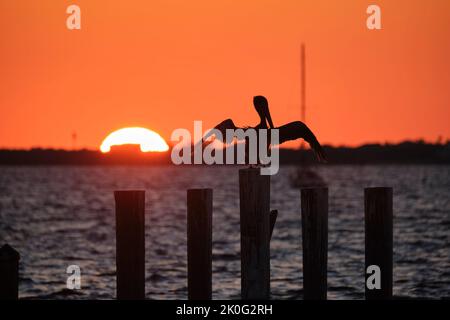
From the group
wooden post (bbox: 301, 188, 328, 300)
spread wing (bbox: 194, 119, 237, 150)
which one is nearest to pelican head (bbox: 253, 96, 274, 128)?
spread wing (bbox: 194, 119, 237, 150)

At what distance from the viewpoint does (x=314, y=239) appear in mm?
10727

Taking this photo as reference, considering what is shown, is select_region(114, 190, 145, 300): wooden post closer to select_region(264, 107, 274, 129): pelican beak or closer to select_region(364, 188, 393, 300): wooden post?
select_region(264, 107, 274, 129): pelican beak

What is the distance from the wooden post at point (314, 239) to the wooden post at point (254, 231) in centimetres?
81

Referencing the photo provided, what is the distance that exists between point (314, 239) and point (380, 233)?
31.0 inches

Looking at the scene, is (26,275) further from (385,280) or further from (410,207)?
(410,207)

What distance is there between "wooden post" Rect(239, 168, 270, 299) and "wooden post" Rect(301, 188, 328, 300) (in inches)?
32.1

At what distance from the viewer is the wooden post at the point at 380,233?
10828 millimetres

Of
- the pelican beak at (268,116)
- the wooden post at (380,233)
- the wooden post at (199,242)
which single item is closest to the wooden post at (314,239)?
the wooden post at (380,233)

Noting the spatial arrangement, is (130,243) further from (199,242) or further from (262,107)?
(262,107)

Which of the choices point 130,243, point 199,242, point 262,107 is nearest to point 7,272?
point 130,243

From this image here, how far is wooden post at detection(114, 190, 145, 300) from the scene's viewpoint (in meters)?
10.2

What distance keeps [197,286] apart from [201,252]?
1.30ft
